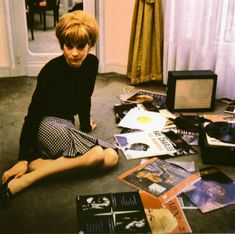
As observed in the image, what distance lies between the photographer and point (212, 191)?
1.47 metres

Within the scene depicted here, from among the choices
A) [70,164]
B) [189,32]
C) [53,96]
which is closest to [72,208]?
[70,164]

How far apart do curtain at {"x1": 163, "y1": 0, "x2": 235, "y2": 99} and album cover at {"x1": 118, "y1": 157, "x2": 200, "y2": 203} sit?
101cm

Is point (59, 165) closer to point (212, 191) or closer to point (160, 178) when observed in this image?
point (160, 178)

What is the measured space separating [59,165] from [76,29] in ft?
1.87

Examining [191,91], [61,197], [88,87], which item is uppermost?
[88,87]

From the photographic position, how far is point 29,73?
9.68ft

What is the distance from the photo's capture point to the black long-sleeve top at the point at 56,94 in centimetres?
151

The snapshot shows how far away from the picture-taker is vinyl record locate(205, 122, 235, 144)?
5.38 ft

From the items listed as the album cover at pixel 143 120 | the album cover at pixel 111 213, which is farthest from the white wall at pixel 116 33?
the album cover at pixel 111 213

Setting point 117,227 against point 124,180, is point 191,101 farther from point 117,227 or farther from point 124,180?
point 117,227

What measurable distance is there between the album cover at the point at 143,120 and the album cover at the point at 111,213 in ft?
2.04

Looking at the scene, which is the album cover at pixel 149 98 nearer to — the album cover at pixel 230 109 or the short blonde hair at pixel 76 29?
the album cover at pixel 230 109

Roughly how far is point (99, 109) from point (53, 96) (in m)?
0.72

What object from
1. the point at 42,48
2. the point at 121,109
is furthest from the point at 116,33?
the point at 121,109
